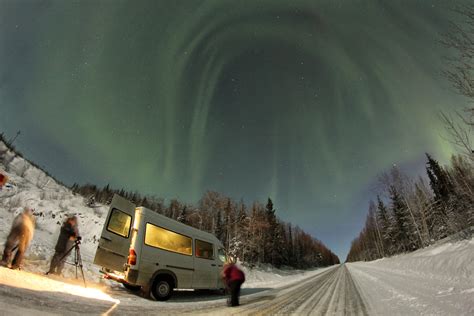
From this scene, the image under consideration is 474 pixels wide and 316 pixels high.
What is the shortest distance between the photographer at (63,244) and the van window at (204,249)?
4.23 metres

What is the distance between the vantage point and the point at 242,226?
41094 mm

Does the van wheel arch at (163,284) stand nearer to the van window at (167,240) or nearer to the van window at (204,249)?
the van window at (167,240)

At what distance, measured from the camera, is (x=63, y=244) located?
7488mm

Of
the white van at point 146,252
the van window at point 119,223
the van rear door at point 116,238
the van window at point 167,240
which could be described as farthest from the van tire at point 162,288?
the van window at point 119,223

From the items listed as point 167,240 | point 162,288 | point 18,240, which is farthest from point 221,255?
point 18,240

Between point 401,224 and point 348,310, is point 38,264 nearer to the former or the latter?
point 348,310

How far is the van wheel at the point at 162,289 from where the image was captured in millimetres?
6844

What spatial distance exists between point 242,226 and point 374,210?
3776 cm

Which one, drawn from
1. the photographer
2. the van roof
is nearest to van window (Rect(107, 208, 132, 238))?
the van roof

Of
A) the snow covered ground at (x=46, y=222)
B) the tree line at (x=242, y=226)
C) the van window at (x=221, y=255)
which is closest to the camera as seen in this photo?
the snow covered ground at (x=46, y=222)

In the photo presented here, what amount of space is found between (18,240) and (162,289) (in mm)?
4572

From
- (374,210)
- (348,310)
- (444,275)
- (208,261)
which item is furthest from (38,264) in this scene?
(374,210)

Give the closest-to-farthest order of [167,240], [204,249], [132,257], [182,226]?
[132,257] → [167,240] → [182,226] → [204,249]

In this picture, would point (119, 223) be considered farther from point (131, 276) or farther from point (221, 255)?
point (221, 255)
